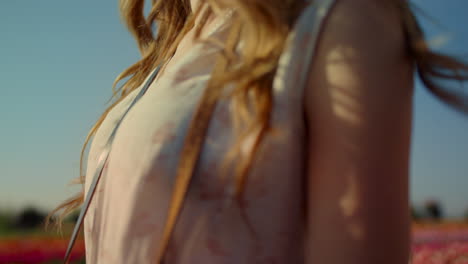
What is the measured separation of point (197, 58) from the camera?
98 cm

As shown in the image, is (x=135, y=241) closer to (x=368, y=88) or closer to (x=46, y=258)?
(x=368, y=88)

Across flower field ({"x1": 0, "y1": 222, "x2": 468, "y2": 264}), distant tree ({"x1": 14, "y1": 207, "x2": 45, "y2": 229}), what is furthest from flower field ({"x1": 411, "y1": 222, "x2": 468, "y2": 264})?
distant tree ({"x1": 14, "y1": 207, "x2": 45, "y2": 229})

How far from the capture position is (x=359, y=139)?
2.35 ft

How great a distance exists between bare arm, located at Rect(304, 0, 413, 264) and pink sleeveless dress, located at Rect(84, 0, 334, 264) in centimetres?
4

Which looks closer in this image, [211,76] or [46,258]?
[211,76]

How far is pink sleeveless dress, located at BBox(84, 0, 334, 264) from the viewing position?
2.59 ft

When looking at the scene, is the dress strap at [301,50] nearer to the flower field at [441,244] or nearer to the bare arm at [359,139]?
the bare arm at [359,139]

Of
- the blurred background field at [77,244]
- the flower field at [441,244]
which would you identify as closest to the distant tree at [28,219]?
the blurred background field at [77,244]

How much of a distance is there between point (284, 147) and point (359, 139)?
0.13 m

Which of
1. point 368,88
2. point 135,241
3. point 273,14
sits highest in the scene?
point 273,14

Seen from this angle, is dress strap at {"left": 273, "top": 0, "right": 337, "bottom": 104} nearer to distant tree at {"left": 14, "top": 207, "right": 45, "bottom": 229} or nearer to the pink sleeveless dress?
the pink sleeveless dress

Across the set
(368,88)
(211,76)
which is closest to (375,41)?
(368,88)

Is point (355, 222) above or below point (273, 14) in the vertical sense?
below

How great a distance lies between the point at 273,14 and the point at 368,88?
228 millimetres
